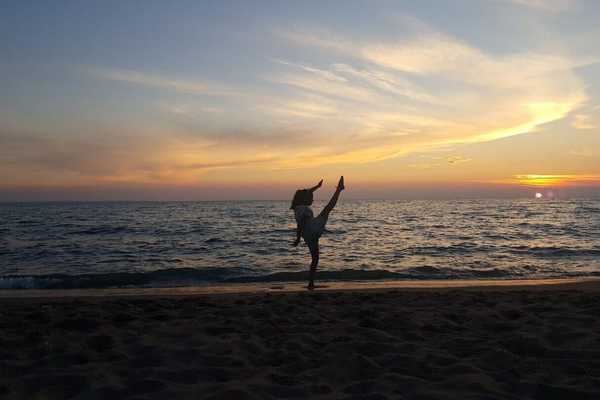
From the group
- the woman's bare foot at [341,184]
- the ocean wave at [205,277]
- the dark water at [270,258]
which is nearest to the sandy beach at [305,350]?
the woman's bare foot at [341,184]

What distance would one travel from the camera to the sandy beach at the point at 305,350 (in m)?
3.77

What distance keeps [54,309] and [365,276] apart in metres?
8.40

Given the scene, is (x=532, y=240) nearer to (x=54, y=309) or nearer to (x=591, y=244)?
(x=591, y=244)

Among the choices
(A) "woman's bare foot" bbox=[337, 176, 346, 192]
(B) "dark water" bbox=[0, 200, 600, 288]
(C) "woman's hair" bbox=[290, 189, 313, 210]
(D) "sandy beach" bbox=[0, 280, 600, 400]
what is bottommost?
(B) "dark water" bbox=[0, 200, 600, 288]

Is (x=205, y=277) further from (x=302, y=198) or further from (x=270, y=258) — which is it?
(x=302, y=198)

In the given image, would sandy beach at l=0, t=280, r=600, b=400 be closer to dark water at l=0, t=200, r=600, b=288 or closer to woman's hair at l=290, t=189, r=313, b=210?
woman's hair at l=290, t=189, r=313, b=210

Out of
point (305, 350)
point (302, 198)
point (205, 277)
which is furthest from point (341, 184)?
point (205, 277)

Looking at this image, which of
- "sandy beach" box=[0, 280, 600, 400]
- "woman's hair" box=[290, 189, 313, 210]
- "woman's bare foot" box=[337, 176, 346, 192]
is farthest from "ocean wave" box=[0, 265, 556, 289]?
"sandy beach" box=[0, 280, 600, 400]

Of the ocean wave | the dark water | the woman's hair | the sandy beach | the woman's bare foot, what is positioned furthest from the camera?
the dark water

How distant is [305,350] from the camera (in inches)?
190

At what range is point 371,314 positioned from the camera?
6.56 m

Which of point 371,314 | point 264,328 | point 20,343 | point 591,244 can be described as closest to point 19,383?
point 20,343

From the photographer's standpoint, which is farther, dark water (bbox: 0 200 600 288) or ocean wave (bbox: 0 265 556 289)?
dark water (bbox: 0 200 600 288)

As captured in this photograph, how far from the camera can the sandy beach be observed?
377 cm
